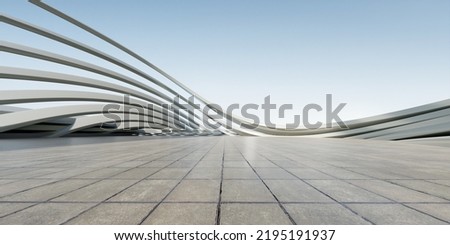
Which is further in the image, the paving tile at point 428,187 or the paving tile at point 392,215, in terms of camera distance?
the paving tile at point 428,187

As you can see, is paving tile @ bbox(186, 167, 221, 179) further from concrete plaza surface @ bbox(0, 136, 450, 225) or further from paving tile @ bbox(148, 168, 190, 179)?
paving tile @ bbox(148, 168, 190, 179)

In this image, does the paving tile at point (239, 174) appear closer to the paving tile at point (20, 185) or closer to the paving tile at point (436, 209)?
the paving tile at point (436, 209)

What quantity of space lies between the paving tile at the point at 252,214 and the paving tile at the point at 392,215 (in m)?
1.06

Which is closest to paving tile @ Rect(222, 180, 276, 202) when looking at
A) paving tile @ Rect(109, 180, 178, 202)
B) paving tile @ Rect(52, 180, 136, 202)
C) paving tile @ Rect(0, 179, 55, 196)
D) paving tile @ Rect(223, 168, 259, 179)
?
paving tile @ Rect(223, 168, 259, 179)

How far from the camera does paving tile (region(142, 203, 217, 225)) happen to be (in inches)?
103

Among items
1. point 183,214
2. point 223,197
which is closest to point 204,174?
point 223,197

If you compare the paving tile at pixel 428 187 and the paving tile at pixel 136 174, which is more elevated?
the paving tile at pixel 136 174

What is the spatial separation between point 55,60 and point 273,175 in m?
31.1

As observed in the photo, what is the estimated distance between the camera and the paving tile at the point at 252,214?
2.63m

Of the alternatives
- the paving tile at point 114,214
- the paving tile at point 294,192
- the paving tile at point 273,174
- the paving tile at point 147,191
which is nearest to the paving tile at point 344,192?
the paving tile at point 294,192

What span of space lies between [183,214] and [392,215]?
2604 millimetres

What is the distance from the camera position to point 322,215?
2.81m

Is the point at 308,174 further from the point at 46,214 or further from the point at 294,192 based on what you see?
the point at 46,214

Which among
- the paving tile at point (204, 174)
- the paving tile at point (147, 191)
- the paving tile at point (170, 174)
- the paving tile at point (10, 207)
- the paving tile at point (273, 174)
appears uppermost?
the paving tile at point (147, 191)
